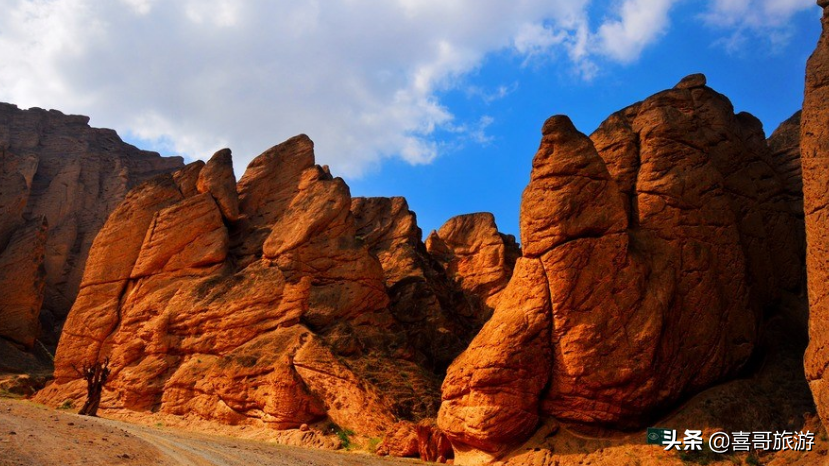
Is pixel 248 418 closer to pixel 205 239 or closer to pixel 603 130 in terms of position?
pixel 205 239

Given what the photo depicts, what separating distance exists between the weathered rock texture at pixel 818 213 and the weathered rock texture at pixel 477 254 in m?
30.9

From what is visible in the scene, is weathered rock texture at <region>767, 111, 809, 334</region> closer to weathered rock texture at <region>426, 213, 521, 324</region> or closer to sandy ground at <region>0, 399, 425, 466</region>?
sandy ground at <region>0, 399, 425, 466</region>

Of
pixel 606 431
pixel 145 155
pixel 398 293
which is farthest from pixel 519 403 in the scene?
pixel 145 155

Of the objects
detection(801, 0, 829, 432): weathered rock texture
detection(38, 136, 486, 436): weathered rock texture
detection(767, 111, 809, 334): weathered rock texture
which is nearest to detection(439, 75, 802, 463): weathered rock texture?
detection(767, 111, 809, 334): weathered rock texture

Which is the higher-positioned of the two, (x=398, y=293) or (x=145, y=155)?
(x=145, y=155)

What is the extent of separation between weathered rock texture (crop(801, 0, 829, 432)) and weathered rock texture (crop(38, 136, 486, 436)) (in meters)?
15.5

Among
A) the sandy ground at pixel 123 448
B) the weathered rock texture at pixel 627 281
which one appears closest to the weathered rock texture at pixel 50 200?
the sandy ground at pixel 123 448

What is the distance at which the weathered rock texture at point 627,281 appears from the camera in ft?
70.8

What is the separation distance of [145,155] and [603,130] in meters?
74.8

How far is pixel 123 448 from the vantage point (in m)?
17.2

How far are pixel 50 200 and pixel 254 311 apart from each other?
48.9 metres

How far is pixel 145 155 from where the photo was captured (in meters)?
87.0

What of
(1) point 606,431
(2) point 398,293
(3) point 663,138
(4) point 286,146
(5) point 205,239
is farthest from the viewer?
(4) point 286,146

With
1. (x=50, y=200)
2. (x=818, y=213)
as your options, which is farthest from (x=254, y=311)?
(x=50, y=200)
